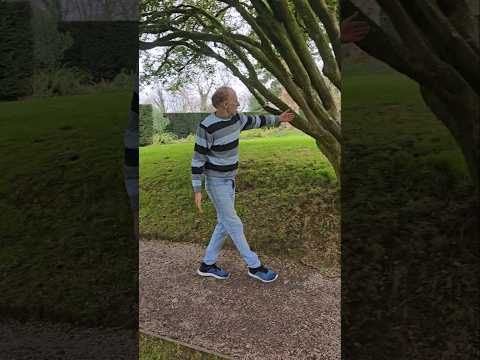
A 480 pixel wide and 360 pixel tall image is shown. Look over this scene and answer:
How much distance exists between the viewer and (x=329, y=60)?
13.0 ft

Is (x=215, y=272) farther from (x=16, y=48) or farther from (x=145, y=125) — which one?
(x=16, y=48)

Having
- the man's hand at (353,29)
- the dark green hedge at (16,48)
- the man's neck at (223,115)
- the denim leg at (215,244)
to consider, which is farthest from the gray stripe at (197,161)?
the dark green hedge at (16,48)

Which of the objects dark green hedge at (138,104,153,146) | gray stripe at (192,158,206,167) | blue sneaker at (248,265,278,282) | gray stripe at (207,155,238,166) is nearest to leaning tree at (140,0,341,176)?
dark green hedge at (138,104,153,146)

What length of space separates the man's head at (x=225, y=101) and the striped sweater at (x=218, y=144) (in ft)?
0.17

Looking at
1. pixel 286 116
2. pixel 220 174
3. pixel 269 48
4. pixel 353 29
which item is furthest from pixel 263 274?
pixel 353 29

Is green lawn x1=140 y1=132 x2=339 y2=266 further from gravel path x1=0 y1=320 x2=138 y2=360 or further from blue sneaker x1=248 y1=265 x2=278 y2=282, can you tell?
gravel path x1=0 y1=320 x2=138 y2=360

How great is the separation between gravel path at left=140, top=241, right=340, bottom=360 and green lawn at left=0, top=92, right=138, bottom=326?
0.80 meters

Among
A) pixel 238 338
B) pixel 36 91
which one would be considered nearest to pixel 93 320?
pixel 238 338

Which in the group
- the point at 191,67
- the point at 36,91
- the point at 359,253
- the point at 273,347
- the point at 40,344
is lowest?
the point at 40,344

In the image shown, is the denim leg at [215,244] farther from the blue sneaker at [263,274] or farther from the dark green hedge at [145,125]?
the dark green hedge at [145,125]

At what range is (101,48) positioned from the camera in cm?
448

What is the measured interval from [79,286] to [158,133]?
5.67ft

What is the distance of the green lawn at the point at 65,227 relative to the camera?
4602 millimetres

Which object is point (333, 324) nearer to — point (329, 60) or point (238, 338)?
point (238, 338)
